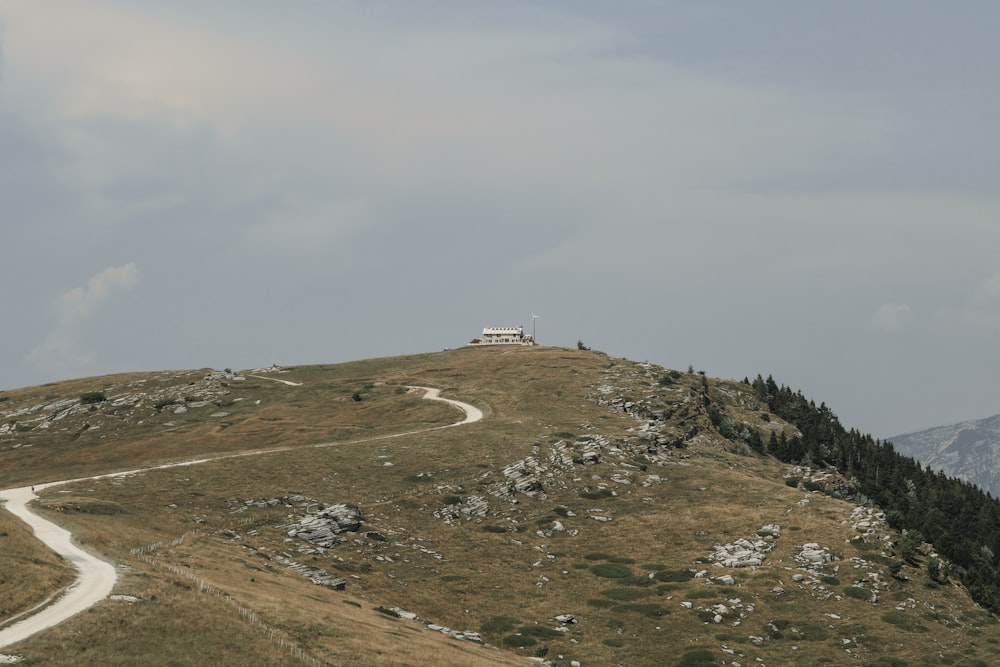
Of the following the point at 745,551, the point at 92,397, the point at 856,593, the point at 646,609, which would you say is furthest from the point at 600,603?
the point at 92,397

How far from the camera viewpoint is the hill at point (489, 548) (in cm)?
4956

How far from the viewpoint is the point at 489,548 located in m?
85.1

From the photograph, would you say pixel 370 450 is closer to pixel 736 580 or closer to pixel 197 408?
pixel 736 580

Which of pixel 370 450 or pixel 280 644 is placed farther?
pixel 370 450

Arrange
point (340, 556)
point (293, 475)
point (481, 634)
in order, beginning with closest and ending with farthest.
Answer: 1. point (481, 634)
2. point (340, 556)
3. point (293, 475)

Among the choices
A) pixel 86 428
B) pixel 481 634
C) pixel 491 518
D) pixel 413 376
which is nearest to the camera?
pixel 481 634

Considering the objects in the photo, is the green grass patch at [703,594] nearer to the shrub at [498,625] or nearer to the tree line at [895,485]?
the shrub at [498,625]

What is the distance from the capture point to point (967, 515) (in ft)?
478

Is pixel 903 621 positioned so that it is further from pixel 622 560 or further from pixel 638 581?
pixel 622 560

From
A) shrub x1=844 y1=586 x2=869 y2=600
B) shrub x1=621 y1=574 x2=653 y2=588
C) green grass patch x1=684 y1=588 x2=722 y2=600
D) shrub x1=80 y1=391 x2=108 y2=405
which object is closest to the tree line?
shrub x1=844 y1=586 x2=869 y2=600

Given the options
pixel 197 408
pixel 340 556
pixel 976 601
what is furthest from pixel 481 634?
pixel 197 408

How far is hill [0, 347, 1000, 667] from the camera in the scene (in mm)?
49559

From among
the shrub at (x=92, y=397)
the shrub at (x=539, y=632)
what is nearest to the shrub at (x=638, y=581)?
the shrub at (x=539, y=632)

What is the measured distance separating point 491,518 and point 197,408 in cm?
8907
